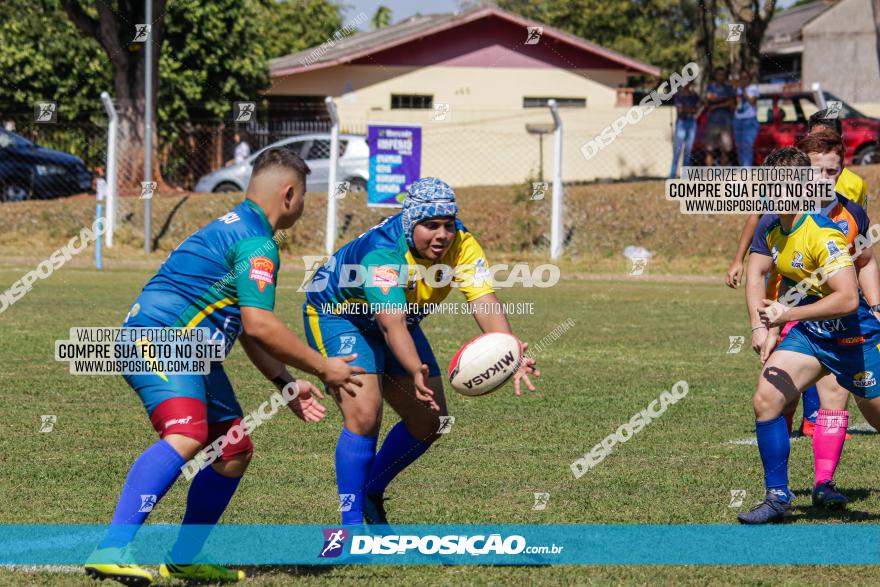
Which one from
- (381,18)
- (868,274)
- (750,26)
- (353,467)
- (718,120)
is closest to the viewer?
(353,467)

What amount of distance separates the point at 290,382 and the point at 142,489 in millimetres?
890

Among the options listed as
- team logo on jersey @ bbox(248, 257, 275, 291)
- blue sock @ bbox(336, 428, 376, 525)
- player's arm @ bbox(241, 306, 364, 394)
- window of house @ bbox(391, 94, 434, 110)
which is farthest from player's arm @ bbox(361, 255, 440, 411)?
window of house @ bbox(391, 94, 434, 110)

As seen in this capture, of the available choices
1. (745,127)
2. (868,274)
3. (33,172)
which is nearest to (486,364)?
(868,274)

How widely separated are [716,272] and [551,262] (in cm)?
299

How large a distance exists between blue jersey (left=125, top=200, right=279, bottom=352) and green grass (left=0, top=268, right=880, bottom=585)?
1.20 metres

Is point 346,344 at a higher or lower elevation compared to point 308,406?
higher

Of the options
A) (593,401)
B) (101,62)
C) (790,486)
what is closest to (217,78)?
(101,62)

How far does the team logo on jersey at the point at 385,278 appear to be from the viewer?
5.95 m

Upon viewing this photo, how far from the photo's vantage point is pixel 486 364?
6.19m

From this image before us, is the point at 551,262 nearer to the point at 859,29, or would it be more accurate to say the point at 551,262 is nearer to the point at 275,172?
the point at 275,172

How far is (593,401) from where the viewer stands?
10.5 meters

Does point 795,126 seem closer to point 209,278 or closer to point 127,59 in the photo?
point 127,59

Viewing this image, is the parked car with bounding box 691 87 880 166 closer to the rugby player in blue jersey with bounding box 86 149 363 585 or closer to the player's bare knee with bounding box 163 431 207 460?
the rugby player in blue jersey with bounding box 86 149 363 585

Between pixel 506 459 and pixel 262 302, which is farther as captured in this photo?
pixel 506 459
